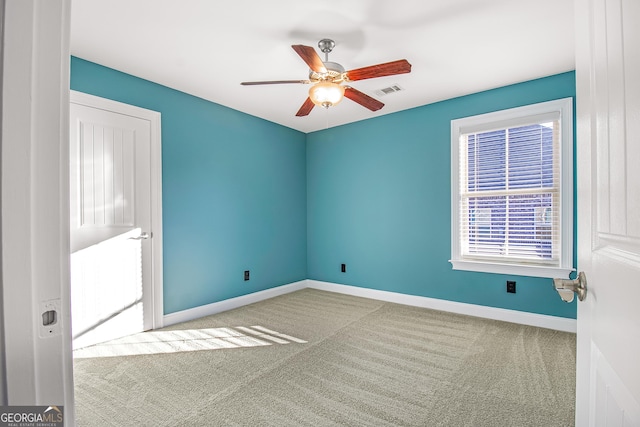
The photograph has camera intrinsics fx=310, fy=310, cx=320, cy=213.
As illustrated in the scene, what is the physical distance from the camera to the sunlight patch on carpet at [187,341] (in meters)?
2.62

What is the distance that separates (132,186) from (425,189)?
10.5 feet

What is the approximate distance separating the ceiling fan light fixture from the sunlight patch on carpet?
2.08 meters

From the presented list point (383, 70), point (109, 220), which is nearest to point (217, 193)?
point (109, 220)

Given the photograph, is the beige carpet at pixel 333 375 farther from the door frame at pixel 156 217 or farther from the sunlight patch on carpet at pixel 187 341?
the door frame at pixel 156 217

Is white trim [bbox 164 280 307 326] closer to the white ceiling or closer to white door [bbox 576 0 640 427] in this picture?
the white ceiling

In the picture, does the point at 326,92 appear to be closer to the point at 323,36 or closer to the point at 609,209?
the point at 323,36

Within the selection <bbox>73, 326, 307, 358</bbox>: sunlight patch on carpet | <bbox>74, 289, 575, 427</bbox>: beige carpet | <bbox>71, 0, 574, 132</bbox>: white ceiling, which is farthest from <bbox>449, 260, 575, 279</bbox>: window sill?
<bbox>73, 326, 307, 358</bbox>: sunlight patch on carpet

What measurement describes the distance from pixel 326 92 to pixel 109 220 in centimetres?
226

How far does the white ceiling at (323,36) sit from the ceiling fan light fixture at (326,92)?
39 centimetres

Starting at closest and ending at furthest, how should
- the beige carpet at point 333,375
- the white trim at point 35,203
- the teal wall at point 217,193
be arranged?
the white trim at point 35,203 → the beige carpet at point 333,375 → the teal wall at point 217,193

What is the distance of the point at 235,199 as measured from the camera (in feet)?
12.8

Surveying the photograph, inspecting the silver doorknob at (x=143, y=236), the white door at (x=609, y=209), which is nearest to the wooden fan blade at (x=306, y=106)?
the silver doorknob at (x=143, y=236)

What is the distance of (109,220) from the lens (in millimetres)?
2830

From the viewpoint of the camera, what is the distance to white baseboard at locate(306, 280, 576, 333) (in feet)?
9.84
